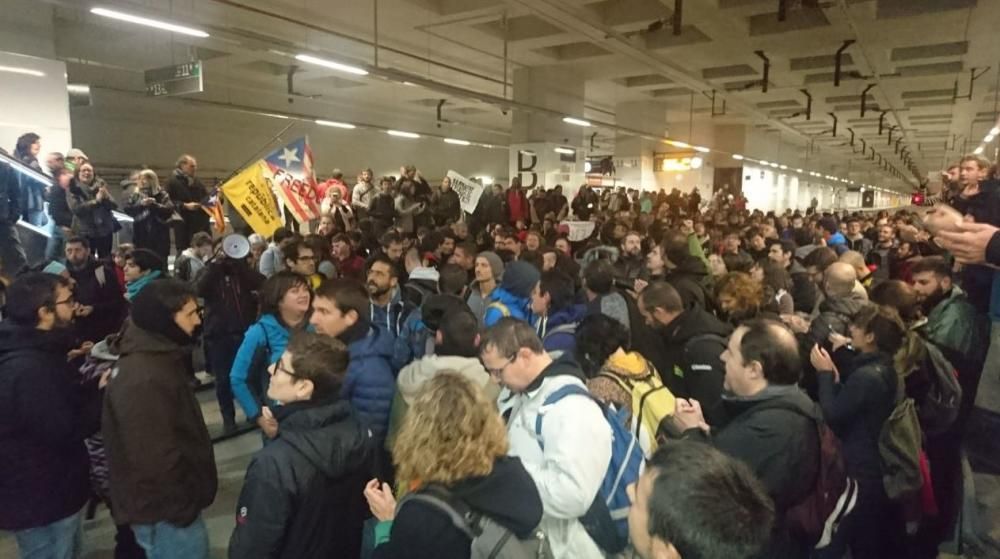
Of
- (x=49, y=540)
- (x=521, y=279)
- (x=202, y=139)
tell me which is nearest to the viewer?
(x=49, y=540)

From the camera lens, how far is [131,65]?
12336 millimetres

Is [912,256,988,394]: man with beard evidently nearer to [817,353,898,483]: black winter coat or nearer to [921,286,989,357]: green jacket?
[921,286,989,357]: green jacket

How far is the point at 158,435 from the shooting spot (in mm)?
2104

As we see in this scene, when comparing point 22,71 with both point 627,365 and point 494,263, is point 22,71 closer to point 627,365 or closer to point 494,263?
point 494,263

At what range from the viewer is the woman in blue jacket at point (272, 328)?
10.5ft

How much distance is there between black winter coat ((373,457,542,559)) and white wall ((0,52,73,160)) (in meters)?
8.87

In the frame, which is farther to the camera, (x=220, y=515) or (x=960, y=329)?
(x=220, y=515)

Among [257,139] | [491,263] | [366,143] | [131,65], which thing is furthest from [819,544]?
[366,143]

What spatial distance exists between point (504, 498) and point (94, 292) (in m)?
4.71

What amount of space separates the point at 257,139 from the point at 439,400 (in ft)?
54.4

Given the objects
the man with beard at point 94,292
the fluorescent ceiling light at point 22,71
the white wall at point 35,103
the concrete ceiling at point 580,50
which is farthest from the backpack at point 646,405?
the fluorescent ceiling light at point 22,71

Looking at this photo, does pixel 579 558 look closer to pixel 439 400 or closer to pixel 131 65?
pixel 439 400

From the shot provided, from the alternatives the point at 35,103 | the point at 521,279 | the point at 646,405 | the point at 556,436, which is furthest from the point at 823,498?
the point at 35,103

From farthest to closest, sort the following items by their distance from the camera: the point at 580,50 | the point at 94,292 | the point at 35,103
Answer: the point at 580,50
the point at 35,103
the point at 94,292
